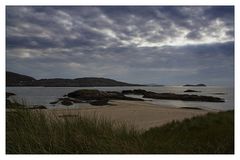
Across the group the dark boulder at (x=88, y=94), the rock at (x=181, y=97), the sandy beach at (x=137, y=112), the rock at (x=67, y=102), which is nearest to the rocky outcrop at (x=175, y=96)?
the rock at (x=181, y=97)

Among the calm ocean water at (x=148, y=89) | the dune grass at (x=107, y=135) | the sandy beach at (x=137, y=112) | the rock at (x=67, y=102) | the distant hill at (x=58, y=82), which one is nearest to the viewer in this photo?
the dune grass at (x=107, y=135)

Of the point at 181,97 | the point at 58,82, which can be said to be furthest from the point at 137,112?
the point at 58,82

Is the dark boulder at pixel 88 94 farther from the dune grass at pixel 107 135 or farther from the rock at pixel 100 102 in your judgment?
the dune grass at pixel 107 135

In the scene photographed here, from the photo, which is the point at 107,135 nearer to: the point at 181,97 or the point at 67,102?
the point at 67,102

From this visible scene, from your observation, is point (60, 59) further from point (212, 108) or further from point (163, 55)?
point (212, 108)

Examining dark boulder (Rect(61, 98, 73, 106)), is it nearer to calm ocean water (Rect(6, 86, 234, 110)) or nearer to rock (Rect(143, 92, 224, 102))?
calm ocean water (Rect(6, 86, 234, 110))

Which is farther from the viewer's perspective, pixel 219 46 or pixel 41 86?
pixel 41 86
